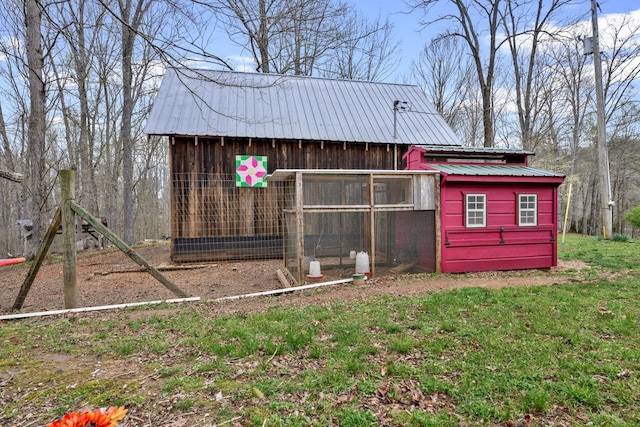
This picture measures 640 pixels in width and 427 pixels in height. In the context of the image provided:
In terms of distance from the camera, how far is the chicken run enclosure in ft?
22.7

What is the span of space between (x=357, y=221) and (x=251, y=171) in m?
4.39

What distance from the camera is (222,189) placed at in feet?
34.6

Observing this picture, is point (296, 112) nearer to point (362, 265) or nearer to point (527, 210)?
point (362, 265)

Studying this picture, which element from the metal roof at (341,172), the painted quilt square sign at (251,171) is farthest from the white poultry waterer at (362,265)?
the painted quilt square sign at (251,171)

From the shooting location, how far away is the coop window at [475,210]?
7.55m

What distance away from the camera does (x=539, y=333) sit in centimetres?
382

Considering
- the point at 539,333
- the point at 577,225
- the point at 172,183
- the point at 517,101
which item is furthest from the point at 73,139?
the point at 577,225

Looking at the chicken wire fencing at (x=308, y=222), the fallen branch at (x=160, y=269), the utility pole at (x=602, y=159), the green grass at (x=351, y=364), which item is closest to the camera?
the green grass at (x=351, y=364)

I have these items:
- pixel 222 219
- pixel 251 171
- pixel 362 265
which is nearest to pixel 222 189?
pixel 222 219

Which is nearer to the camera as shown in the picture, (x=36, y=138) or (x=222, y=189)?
(x=36, y=138)

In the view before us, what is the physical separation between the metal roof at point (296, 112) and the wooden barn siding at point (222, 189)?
380mm

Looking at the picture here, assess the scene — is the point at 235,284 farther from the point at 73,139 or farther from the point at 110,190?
the point at 73,139

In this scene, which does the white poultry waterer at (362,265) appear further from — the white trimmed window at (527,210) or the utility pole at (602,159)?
the utility pole at (602,159)

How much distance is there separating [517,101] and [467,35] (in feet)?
25.2
